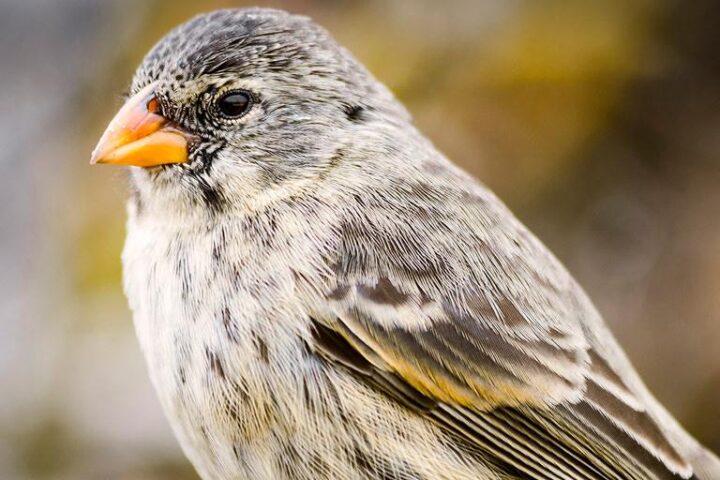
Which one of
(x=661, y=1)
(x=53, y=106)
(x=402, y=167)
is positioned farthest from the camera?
(x=53, y=106)

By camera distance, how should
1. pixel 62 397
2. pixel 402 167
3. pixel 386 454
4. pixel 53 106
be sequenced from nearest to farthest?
pixel 386 454
pixel 402 167
pixel 62 397
pixel 53 106

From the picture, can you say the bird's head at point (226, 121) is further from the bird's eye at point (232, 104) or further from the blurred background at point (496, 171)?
the blurred background at point (496, 171)

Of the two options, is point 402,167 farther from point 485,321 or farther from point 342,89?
point 485,321

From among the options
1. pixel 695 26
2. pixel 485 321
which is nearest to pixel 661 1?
pixel 695 26

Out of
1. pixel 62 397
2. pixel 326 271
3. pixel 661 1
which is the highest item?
pixel 661 1

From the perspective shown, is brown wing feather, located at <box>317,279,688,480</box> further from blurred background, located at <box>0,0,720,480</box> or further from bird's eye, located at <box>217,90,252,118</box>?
blurred background, located at <box>0,0,720,480</box>

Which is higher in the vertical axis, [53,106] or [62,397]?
[53,106]

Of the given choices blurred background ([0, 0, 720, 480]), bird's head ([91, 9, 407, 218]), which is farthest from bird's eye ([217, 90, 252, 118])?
blurred background ([0, 0, 720, 480])
